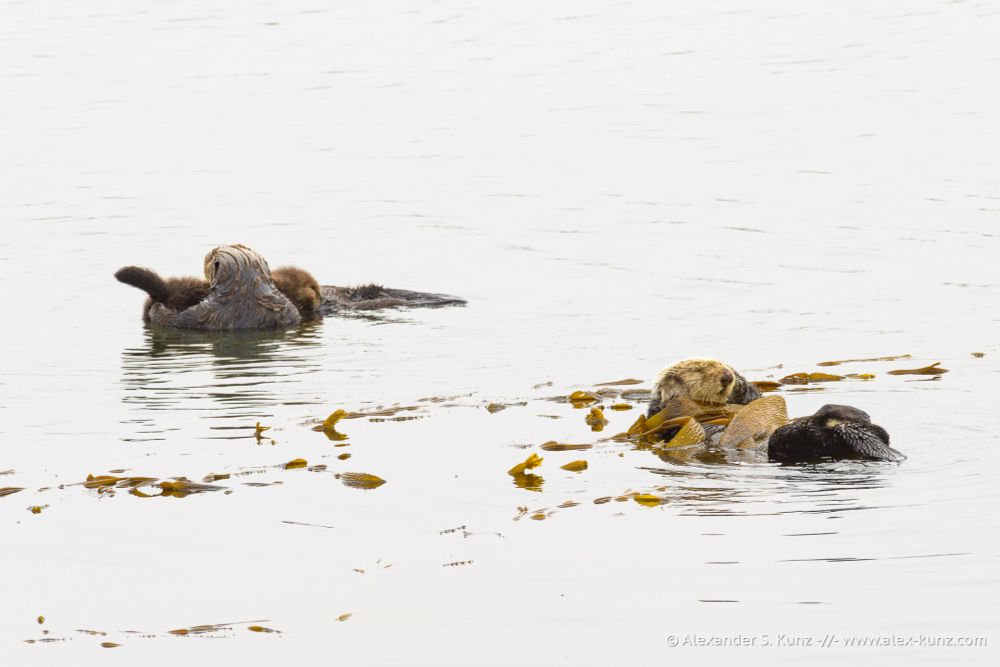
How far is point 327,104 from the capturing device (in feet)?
63.4

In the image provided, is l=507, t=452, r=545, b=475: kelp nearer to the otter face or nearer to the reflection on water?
the reflection on water

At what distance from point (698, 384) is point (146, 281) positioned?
14.1ft

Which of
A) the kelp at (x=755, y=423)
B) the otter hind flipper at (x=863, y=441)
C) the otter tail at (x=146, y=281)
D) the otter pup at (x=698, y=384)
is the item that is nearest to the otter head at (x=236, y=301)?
the otter tail at (x=146, y=281)

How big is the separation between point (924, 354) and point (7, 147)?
1224cm

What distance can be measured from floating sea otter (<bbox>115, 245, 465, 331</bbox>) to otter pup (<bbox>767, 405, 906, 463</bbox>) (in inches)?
188

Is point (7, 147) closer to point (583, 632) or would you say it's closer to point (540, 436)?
point (540, 436)

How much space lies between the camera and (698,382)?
6312 mm

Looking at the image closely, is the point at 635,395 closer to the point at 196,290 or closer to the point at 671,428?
the point at 671,428

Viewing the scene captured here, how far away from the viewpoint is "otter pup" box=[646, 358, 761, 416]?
6297 mm

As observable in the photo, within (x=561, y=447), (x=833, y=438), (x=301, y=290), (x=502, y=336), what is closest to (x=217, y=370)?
(x=301, y=290)

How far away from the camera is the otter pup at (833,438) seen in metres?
5.40

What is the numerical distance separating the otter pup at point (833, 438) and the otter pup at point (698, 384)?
730mm

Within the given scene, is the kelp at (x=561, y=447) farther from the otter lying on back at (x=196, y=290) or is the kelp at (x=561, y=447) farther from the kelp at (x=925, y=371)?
the otter lying on back at (x=196, y=290)

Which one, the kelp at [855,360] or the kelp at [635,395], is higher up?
the kelp at [855,360]
